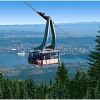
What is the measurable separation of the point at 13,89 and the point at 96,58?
1814 inches

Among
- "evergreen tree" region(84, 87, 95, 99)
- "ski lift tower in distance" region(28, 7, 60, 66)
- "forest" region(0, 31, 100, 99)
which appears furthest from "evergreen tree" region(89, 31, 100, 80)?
"ski lift tower in distance" region(28, 7, 60, 66)

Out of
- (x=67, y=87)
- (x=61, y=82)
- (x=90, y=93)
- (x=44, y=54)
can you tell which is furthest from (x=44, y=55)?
(x=67, y=87)

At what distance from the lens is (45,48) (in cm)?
2109

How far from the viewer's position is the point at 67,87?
8225cm

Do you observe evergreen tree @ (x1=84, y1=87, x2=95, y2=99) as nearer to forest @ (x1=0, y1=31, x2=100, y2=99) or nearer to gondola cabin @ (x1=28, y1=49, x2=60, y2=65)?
forest @ (x1=0, y1=31, x2=100, y2=99)

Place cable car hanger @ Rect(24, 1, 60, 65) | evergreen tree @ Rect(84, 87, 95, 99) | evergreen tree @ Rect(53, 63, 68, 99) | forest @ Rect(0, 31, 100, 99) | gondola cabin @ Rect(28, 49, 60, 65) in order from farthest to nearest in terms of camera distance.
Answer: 1. evergreen tree @ Rect(53, 63, 68, 99)
2. evergreen tree @ Rect(84, 87, 95, 99)
3. forest @ Rect(0, 31, 100, 99)
4. gondola cabin @ Rect(28, 49, 60, 65)
5. cable car hanger @ Rect(24, 1, 60, 65)

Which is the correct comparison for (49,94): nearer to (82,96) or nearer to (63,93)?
(63,93)

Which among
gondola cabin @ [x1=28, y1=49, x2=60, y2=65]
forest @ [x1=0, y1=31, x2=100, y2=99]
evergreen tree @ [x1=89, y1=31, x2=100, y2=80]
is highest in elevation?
gondola cabin @ [x1=28, y1=49, x2=60, y2=65]

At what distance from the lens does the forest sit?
55034mm

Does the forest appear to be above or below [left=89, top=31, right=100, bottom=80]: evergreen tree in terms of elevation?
below

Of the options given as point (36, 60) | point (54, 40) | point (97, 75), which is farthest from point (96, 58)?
point (54, 40)

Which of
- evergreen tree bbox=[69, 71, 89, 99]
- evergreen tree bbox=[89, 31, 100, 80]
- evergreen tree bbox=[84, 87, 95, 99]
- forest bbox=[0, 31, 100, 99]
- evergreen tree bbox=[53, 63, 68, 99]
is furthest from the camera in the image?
evergreen tree bbox=[53, 63, 68, 99]

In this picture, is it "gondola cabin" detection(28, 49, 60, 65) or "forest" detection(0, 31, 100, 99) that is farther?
"forest" detection(0, 31, 100, 99)

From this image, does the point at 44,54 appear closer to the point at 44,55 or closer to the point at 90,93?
the point at 44,55
